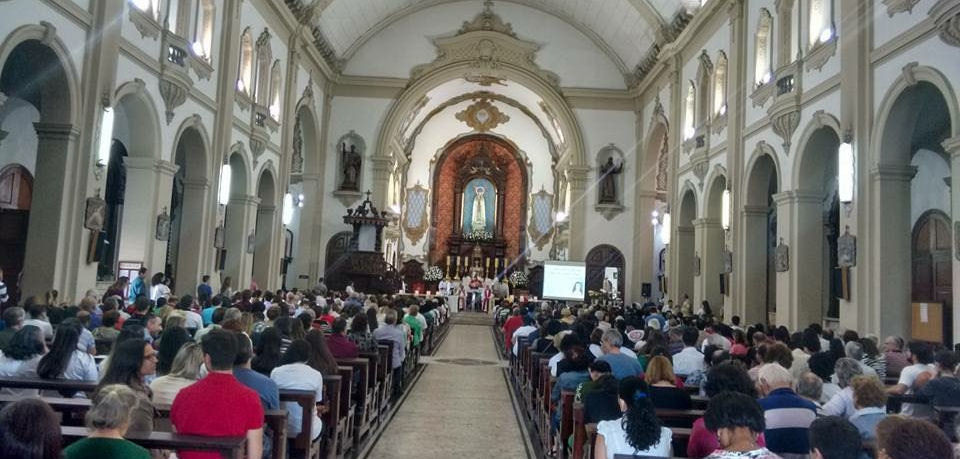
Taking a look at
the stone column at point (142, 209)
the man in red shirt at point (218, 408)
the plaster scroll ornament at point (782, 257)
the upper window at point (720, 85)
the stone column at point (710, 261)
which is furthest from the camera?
the stone column at point (710, 261)

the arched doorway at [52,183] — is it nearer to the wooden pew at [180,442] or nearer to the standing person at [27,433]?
the wooden pew at [180,442]

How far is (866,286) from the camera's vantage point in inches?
419

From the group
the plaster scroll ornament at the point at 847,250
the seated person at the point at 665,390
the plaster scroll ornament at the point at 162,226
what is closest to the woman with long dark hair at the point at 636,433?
the seated person at the point at 665,390

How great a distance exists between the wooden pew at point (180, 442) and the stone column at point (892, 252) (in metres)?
9.62

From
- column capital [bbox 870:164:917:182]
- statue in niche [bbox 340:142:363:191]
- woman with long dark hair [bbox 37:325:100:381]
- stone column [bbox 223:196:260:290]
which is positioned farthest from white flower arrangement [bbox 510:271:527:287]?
woman with long dark hair [bbox 37:325:100:381]

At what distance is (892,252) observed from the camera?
1036cm

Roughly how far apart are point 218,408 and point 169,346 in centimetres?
151

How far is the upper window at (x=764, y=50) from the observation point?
47.1 ft

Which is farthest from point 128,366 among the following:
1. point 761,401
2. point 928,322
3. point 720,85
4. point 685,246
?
point 685,246

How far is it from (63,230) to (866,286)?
11457 millimetres

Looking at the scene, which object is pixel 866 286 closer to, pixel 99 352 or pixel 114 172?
pixel 99 352

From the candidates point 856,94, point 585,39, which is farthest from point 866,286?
point 585,39

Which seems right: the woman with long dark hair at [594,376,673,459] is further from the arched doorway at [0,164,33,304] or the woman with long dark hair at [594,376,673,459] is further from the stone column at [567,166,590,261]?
the stone column at [567,166,590,261]

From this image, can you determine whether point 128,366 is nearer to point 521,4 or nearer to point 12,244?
point 12,244
